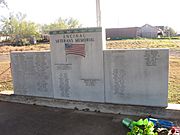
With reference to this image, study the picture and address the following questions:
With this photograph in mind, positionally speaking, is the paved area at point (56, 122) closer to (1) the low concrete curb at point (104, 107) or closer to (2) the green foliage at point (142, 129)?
(1) the low concrete curb at point (104, 107)

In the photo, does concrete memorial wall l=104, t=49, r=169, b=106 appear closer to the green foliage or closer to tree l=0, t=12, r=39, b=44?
the green foliage

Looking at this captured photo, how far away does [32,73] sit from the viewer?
6148 mm

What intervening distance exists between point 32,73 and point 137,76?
2842 millimetres

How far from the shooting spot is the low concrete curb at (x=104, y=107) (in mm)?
4683

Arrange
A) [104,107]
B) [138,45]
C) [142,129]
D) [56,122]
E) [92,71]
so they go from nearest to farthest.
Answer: [142,129]
[56,122]
[104,107]
[92,71]
[138,45]

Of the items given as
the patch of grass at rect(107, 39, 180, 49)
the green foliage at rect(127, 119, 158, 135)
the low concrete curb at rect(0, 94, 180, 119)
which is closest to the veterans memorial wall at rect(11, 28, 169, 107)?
the low concrete curb at rect(0, 94, 180, 119)

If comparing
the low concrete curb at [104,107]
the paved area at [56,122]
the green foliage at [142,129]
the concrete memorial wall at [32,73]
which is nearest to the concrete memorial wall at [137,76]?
the low concrete curb at [104,107]

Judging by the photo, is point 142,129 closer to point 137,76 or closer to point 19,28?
point 137,76

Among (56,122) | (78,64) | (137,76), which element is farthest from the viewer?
(78,64)

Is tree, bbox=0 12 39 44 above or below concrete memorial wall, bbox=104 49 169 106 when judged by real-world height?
above

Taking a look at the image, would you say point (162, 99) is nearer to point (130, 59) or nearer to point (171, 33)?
point (130, 59)

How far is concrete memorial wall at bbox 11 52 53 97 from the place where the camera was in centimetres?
594

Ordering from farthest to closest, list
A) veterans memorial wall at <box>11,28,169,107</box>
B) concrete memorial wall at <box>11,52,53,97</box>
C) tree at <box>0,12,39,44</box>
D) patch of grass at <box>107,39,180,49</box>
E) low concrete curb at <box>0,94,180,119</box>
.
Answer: tree at <box>0,12,39,44</box> < patch of grass at <box>107,39,180,49</box> < concrete memorial wall at <box>11,52,53,97</box> < veterans memorial wall at <box>11,28,169,107</box> < low concrete curb at <box>0,94,180,119</box>

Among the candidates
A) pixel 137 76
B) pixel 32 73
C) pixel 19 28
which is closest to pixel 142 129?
pixel 137 76
